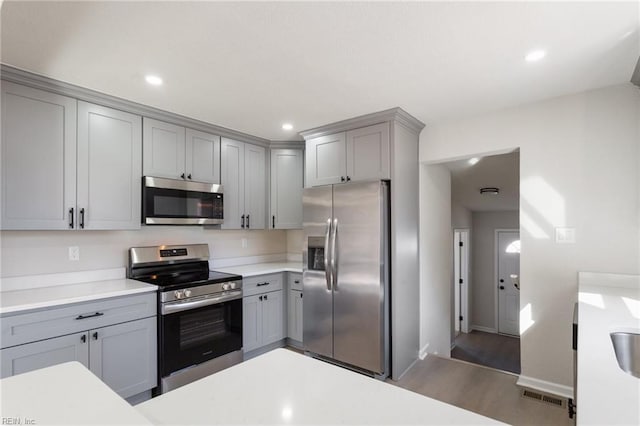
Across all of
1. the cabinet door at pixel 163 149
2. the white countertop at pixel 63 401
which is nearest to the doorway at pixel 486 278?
the cabinet door at pixel 163 149

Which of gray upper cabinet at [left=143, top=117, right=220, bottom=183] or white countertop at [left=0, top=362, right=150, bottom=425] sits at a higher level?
gray upper cabinet at [left=143, top=117, right=220, bottom=183]

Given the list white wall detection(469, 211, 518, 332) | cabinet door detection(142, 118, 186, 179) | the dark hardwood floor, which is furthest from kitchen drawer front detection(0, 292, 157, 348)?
white wall detection(469, 211, 518, 332)

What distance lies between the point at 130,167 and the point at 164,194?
0.35 metres

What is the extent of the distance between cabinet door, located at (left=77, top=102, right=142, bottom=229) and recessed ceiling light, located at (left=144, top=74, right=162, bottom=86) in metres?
0.59

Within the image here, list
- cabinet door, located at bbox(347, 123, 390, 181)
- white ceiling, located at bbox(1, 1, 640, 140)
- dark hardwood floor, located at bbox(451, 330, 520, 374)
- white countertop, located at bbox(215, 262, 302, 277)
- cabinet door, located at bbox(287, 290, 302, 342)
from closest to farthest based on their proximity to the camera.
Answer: white ceiling, located at bbox(1, 1, 640, 140) → cabinet door, located at bbox(347, 123, 390, 181) → white countertop, located at bbox(215, 262, 302, 277) → cabinet door, located at bbox(287, 290, 302, 342) → dark hardwood floor, located at bbox(451, 330, 520, 374)

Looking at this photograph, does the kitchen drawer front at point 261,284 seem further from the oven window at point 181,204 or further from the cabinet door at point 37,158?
the cabinet door at point 37,158

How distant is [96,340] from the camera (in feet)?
7.37

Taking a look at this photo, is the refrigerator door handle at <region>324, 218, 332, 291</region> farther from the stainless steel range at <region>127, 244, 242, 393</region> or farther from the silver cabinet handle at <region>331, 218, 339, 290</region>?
the stainless steel range at <region>127, 244, 242, 393</region>

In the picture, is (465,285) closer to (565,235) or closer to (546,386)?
(546,386)

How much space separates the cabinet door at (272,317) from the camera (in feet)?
11.4

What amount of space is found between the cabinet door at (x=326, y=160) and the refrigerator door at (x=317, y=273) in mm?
153

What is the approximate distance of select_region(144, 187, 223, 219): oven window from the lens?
9.39 feet

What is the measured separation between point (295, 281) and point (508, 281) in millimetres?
5193

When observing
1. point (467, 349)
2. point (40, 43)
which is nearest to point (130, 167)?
point (40, 43)
